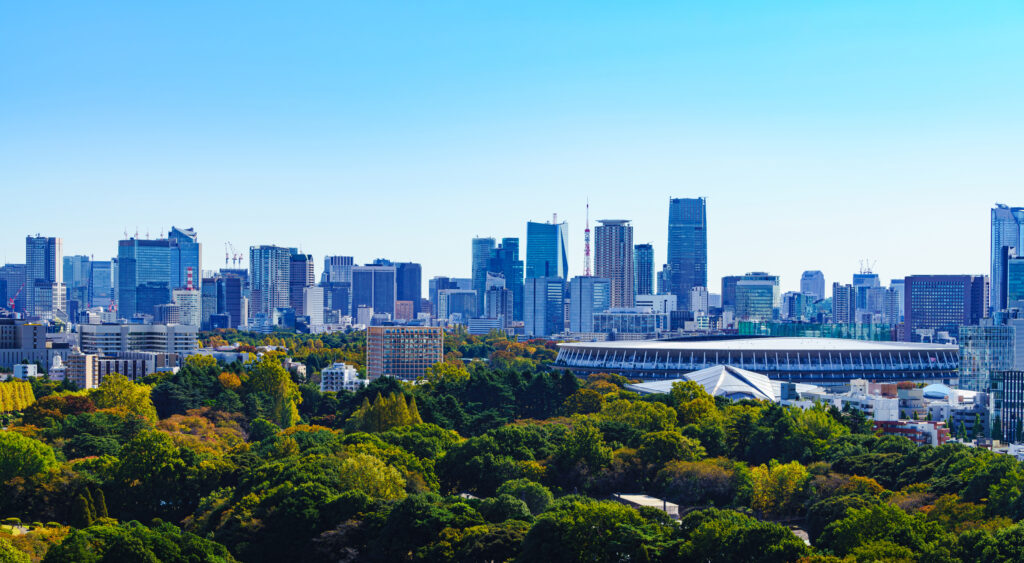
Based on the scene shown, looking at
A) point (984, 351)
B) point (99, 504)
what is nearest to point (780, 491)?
point (99, 504)

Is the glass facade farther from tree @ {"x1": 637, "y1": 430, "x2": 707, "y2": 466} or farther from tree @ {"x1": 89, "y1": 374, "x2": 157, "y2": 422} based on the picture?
tree @ {"x1": 89, "y1": 374, "x2": 157, "y2": 422}

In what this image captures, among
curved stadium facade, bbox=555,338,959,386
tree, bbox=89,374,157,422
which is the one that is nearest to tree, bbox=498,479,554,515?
tree, bbox=89,374,157,422

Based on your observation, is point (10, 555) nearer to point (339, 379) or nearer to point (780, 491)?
point (780, 491)

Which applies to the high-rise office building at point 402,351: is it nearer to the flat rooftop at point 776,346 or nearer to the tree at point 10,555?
the flat rooftop at point 776,346

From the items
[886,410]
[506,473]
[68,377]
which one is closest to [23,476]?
[506,473]

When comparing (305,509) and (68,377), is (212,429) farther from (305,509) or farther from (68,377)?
(68,377)

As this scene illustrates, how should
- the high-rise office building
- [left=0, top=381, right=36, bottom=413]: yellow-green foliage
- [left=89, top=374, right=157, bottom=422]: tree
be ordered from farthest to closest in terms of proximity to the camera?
the high-rise office building, [left=0, top=381, right=36, bottom=413]: yellow-green foliage, [left=89, top=374, right=157, bottom=422]: tree

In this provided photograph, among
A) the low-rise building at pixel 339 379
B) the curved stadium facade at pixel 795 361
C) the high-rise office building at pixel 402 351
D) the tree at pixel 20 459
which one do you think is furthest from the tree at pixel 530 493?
the high-rise office building at pixel 402 351
